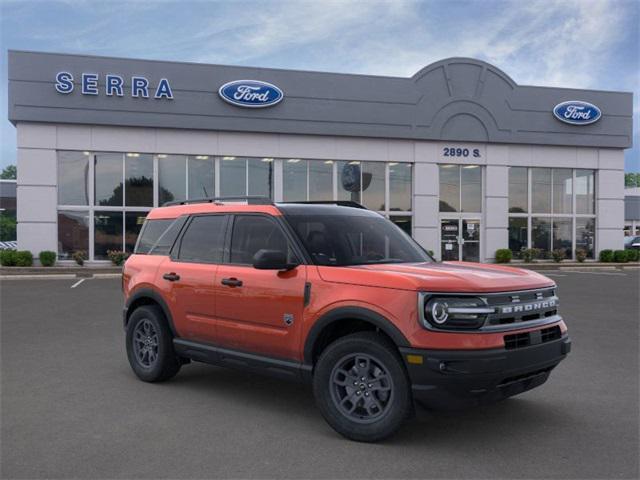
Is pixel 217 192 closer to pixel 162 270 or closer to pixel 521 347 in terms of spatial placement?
pixel 162 270

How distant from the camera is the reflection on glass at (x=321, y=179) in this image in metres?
27.3

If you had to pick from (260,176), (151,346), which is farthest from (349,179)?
(151,346)

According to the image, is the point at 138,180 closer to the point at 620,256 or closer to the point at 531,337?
the point at 531,337

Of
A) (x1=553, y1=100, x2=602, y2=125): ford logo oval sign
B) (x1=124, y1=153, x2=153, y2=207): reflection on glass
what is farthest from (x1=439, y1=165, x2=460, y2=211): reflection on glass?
(x1=124, y1=153, x2=153, y2=207): reflection on glass

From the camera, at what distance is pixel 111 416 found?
523 centimetres

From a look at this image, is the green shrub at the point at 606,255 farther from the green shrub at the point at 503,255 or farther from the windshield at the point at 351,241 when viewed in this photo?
the windshield at the point at 351,241

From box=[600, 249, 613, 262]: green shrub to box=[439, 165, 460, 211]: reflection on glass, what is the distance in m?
8.39

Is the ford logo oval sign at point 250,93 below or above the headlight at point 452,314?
above

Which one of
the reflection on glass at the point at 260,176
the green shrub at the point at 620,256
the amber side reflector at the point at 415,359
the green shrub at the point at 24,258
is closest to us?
the amber side reflector at the point at 415,359

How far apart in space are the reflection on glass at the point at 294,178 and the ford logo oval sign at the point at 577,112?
13413 mm

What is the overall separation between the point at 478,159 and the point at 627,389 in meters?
23.9

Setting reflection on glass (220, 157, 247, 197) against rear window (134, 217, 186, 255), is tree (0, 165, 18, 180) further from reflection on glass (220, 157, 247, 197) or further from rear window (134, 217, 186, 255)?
rear window (134, 217, 186, 255)

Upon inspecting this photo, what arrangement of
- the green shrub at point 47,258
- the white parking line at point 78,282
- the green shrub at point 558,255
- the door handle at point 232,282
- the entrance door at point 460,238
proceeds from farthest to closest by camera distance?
the green shrub at point 558,255, the entrance door at point 460,238, the green shrub at point 47,258, the white parking line at point 78,282, the door handle at point 232,282

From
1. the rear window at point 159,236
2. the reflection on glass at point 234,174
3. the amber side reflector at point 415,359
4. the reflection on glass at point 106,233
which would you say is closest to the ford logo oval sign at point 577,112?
the reflection on glass at point 234,174
